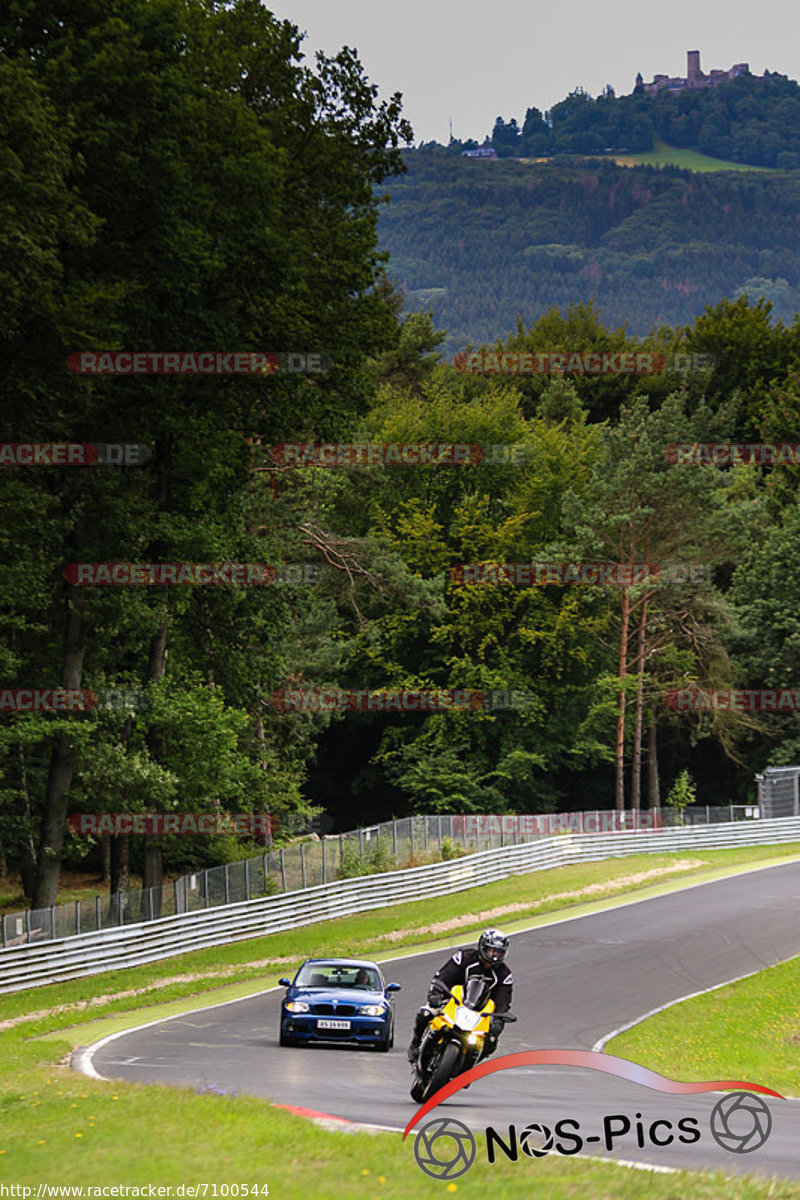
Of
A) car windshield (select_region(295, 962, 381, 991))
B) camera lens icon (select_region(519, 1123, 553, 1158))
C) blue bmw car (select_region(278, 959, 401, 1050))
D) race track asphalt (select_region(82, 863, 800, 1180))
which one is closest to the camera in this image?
camera lens icon (select_region(519, 1123, 553, 1158))

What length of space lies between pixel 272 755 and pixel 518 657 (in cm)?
2643

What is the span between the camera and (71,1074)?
15.7 meters

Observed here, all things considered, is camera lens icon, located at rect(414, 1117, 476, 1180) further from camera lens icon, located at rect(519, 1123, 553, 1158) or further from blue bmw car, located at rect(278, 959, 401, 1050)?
blue bmw car, located at rect(278, 959, 401, 1050)

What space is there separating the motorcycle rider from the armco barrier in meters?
16.3

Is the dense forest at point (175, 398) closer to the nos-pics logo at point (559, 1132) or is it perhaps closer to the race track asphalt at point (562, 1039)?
the race track asphalt at point (562, 1039)

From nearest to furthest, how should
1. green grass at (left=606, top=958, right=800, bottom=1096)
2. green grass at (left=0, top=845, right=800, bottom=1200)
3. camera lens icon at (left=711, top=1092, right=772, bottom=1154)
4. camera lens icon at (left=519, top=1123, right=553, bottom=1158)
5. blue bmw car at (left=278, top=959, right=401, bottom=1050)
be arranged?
green grass at (left=0, top=845, right=800, bottom=1200) < camera lens icon at (left=519, top=1123, right=553, bottom=1158) < camera lens icon at (left=711, top=1092, right=772, bottom=1154) < green grass at (left=606, top=958, right=800, bottom=1096) < blue bmw car at (left=278, top=959, right=401, bottom=1050)

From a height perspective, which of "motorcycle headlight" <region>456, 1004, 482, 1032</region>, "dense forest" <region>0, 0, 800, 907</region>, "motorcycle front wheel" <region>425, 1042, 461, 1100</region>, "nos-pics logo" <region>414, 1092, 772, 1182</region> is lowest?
"nos-pics logo" <region>414, 1092, 772, 1182</region>

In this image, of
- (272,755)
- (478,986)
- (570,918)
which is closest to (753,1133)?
(478,986)

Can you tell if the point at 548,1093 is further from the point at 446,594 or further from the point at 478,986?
the point at 446,594

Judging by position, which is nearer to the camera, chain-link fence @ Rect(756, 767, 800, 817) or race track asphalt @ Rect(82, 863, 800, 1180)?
race track asphalt @ Rect(82, 863, 800, 1180)

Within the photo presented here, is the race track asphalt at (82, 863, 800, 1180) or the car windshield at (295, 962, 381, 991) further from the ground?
the car windshield at (295, 962, 381, 991)

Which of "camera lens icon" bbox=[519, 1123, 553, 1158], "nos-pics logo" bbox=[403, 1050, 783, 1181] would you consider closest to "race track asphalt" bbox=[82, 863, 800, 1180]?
"nos-pics logo" bbox=[403, 1050, 783, 1181]

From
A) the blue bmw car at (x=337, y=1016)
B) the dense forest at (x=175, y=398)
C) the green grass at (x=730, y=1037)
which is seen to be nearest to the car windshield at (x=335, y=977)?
the blue bmw car at (x=337, y=1016)

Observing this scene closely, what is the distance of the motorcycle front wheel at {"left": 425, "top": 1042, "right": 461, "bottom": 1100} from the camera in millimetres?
12227
